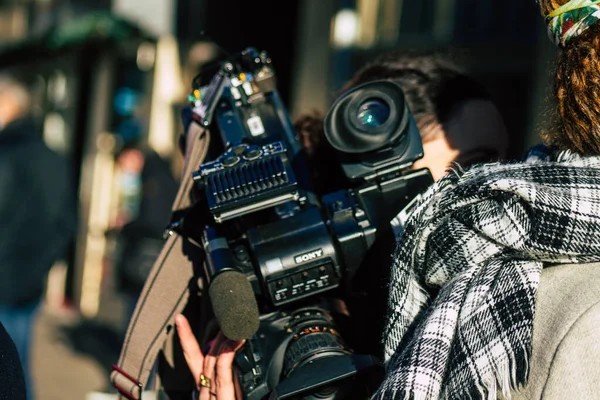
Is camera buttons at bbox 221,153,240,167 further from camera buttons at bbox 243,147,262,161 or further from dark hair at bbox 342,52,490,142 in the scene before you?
dark hair at bbox 342,52,490,142

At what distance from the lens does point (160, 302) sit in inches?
79.4

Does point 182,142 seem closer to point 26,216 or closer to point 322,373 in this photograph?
point 322,373

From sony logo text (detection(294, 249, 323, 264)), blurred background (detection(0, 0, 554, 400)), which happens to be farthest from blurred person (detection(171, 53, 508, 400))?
blurred background (detection(0, 0, 554, 400))

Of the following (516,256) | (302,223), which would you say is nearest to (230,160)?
(302,223)

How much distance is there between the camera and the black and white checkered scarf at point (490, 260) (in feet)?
4.41

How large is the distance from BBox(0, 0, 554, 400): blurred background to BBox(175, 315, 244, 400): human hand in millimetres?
3717

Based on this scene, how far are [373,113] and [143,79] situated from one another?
762 centimetres

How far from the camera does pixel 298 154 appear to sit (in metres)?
1.96

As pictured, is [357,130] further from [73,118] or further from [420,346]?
[73,118]

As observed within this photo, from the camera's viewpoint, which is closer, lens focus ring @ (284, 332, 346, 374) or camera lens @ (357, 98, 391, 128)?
lens focus ring @ (284, 332, 346, 374)

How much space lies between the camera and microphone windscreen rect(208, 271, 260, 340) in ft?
5.36

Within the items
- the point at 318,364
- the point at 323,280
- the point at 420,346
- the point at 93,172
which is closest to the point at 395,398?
the point at 420,346

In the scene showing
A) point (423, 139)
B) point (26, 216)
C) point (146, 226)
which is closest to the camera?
point (423, 139)

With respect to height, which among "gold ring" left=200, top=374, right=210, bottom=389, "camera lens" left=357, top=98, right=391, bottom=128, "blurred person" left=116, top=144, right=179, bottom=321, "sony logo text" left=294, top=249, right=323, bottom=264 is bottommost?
"blurred person" left=116, top=144, right=179, bottom=321
